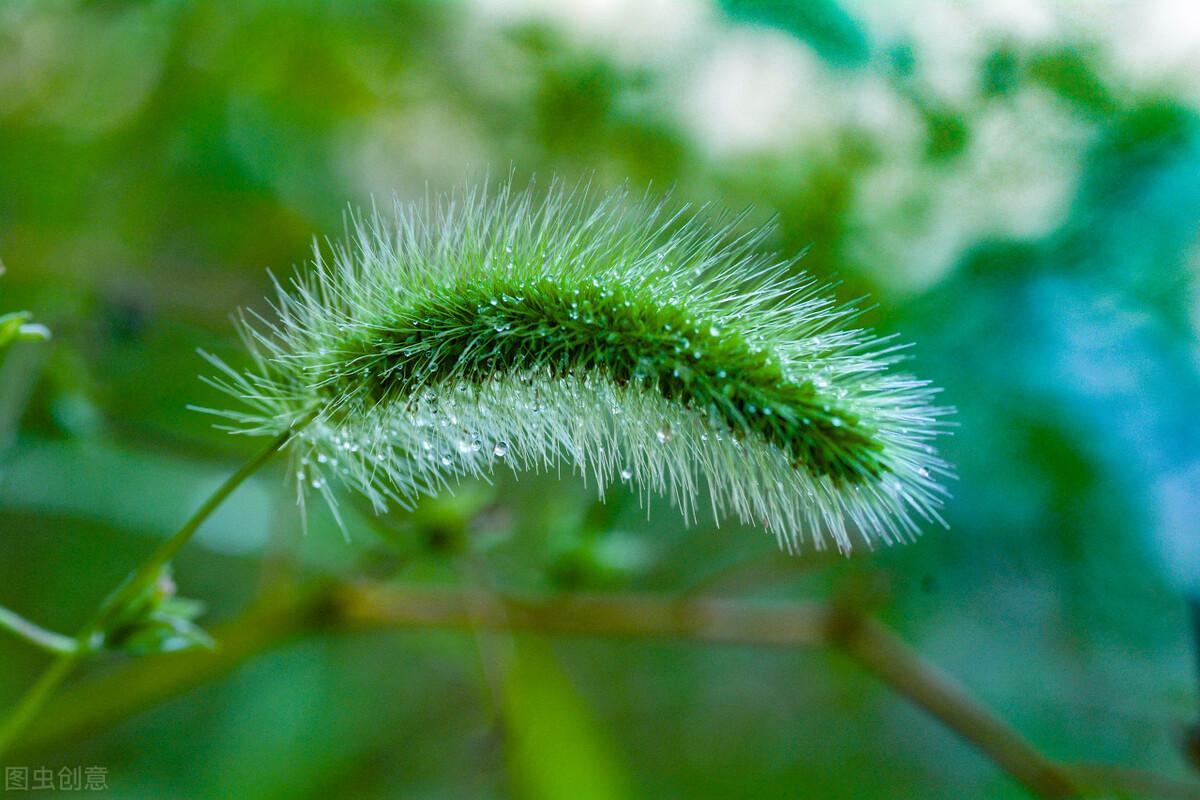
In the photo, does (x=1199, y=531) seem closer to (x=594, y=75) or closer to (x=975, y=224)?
(x=975, y=224)

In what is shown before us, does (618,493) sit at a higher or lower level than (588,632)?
higher

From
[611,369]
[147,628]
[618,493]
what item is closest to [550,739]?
[618,493]

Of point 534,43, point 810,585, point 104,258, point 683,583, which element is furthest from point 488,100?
point 810,585

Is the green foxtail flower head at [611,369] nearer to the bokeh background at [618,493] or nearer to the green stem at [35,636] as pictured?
the green stem at [35,636]

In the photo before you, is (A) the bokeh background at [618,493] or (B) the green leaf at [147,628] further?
(A) the bokeh background at [618,493]

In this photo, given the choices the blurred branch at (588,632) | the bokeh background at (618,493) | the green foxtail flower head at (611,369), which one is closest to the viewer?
the green foxtail flower head at (611,369)

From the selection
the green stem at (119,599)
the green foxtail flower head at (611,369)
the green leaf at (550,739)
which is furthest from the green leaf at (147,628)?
the green leaf at (550,739)

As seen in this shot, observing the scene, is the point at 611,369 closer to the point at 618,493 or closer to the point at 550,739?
the point at 618,493
